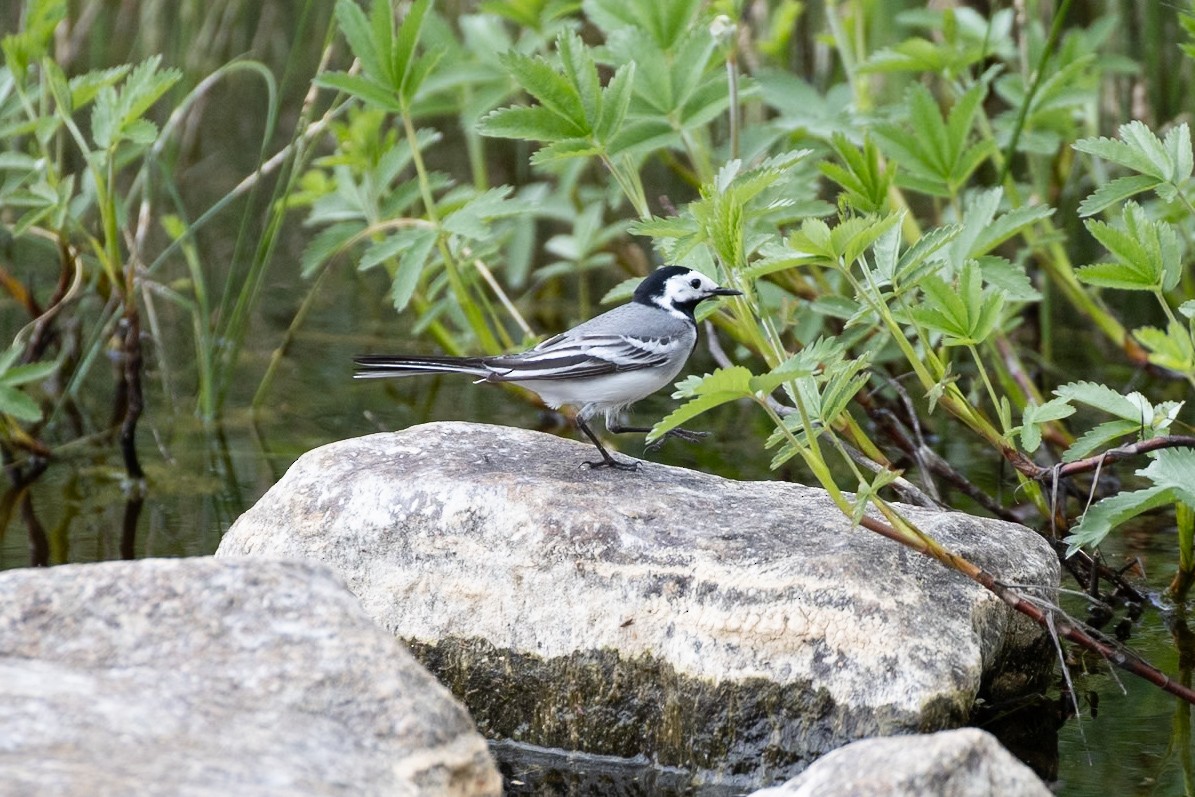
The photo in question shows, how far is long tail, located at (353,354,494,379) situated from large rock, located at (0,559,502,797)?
1494mm

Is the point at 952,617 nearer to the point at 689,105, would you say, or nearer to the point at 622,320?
the point at 622,320

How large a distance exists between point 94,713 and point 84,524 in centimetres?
330

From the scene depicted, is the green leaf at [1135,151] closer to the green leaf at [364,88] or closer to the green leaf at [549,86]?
the green leaf at [549,86]

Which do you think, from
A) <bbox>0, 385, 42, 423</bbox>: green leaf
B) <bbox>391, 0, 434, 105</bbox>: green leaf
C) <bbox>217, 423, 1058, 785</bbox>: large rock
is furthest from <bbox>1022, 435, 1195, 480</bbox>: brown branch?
<bbox>0, 385, 42, 423</bbox>: green leaf

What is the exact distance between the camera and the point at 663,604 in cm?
420

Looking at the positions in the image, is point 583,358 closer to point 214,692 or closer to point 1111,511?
point 1111,511

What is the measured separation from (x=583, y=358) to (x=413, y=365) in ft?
2.19

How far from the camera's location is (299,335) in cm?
903

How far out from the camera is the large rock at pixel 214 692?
9.45 ft

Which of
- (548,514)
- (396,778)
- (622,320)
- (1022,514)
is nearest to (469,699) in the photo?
(548,514)

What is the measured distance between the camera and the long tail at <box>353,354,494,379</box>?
16.3 ft

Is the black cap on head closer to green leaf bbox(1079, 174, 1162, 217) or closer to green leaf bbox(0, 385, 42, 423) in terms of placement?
green leaf bbox(1079, 174, 1162, 217)

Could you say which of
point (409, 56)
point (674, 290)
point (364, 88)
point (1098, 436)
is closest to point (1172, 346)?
point (1098, 436)

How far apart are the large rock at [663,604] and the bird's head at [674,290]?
105 centimetres
